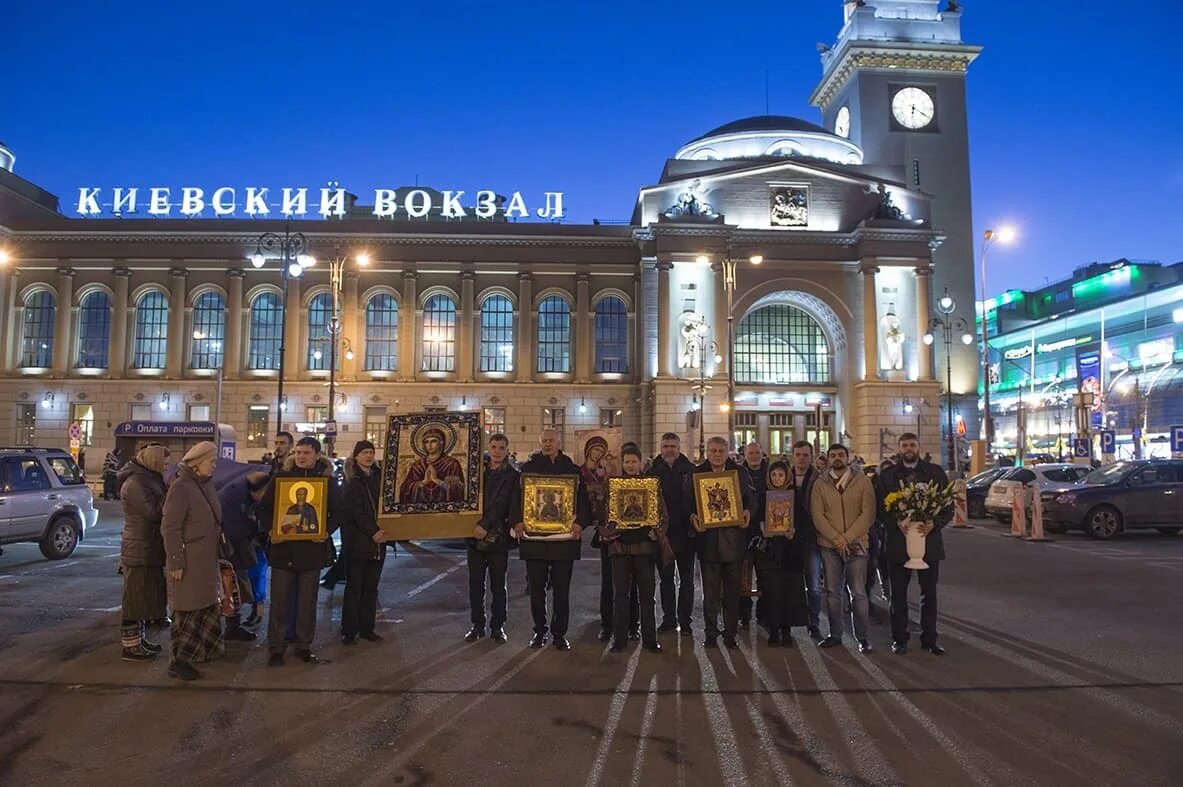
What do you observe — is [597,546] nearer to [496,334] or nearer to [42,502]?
[42,502]

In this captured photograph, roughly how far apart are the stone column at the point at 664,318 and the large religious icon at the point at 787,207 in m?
7.58

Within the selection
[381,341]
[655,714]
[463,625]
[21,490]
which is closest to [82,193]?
[381,341]

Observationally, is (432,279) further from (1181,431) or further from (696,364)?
(1181,431)

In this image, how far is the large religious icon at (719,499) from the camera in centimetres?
883

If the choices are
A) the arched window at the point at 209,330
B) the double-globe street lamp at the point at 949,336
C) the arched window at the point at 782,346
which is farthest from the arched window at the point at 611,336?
the arched window at the point at 209,330

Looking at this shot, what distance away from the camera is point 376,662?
8.12 metres

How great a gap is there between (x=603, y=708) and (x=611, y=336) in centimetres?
4259

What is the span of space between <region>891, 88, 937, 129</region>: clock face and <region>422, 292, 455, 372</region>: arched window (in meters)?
36.0

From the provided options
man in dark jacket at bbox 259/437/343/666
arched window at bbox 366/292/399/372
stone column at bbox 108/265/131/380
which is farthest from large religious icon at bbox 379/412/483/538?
stone column at bbox 108/265/131/380

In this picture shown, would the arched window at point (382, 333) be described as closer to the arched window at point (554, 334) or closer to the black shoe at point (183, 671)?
the arched window at point (554, 334)

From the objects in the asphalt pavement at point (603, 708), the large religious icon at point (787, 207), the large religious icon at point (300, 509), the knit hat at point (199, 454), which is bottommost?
the asphalt pavement at point (603, 708)

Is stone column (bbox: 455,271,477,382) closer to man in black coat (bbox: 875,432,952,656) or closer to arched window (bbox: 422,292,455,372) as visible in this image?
arched window (bbox: 422,292,455,372)

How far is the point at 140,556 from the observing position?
8.19m

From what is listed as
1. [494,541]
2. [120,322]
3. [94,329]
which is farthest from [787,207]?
[494,541]
